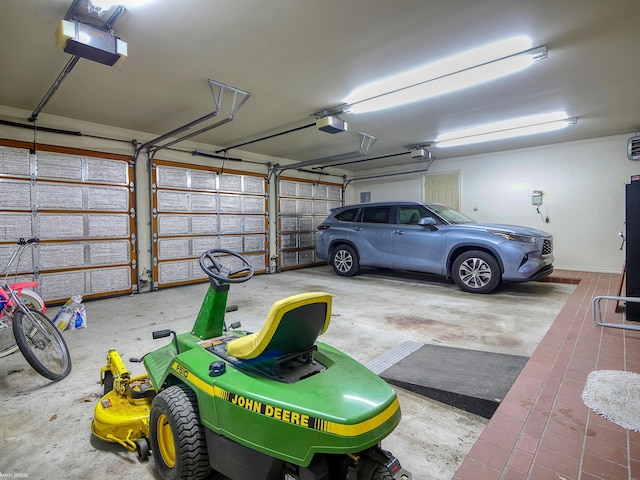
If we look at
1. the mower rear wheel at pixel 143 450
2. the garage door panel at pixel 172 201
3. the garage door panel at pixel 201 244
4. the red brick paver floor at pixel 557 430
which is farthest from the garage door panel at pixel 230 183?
the red brick paver floor at pixel 557 430

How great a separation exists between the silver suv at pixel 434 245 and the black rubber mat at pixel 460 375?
2.75m

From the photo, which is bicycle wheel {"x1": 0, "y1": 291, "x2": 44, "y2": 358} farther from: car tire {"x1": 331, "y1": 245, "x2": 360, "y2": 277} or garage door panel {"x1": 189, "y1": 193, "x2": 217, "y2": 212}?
car tire {"x1": 331, "y1": 245, "x2": 360, "y2": 277}

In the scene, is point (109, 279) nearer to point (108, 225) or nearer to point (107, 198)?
point (108, 225)

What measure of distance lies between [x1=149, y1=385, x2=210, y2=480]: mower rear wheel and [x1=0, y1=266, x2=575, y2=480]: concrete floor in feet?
0.64

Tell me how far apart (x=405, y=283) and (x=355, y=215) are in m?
1.84

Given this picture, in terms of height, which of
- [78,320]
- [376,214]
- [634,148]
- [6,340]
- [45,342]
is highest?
[634,148]

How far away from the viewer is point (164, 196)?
20.3 feet

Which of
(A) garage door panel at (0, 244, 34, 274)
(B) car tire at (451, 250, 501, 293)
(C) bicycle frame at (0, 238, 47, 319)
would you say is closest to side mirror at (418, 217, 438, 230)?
(B) car tire at (451, 250, 501, 293)

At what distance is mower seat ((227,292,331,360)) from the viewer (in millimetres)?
1324

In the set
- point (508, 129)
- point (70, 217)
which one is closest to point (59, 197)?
point (70, 217)

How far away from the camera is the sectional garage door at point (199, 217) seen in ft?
20.2

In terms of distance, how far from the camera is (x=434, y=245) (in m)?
5.83

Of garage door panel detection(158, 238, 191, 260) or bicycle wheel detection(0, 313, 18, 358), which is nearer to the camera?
bicycle wheel detection(0, 313, 18, 358)

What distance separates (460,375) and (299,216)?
673 cm
